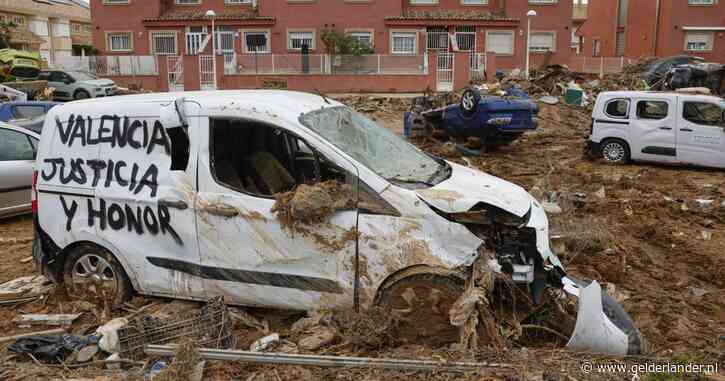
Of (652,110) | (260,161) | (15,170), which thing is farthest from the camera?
(652,110)

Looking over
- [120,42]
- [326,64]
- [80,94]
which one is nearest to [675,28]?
[326,64]

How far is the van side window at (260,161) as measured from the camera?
4.78 meters

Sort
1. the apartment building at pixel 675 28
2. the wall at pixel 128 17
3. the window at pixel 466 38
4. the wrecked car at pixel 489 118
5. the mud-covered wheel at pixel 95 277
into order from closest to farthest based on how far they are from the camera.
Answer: the mud-covered wheel at pixel 95 277
the wrecked car at pixel 489 118
the window at pixel 466 38
the wall at pixel 128 17
the apartment building at pixel 675 28

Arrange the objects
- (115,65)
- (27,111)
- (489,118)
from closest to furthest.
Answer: (27,111), (489,118), (115,65)

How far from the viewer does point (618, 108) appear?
13578mm

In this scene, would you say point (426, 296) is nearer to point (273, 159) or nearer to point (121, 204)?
point (273, 159)

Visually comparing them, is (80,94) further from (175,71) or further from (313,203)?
(313,203)

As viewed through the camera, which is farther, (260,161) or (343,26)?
(343,26)

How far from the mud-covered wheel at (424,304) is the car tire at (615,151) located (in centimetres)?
1083

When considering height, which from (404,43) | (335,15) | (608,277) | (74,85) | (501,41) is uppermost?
(335,15)

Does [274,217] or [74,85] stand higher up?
[74,85]

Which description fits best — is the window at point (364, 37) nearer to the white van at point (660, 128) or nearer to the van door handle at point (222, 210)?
the white van at point (660, 128)

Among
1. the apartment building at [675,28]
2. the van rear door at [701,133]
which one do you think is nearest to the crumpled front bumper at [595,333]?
the van rear door at [701,133]

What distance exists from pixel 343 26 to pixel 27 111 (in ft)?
80.3
